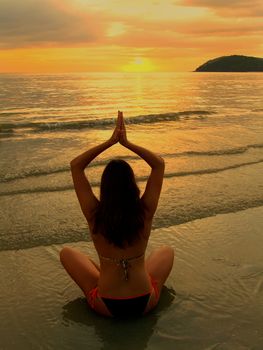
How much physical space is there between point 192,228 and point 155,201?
3117 mm

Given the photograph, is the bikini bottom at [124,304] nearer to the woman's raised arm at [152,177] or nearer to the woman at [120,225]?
the woman at [120,225]

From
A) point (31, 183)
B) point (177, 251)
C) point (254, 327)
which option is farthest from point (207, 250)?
point (31, 183)

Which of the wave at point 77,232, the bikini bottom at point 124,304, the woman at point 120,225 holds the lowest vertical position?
the wave at point 77,232

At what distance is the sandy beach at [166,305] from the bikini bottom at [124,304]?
0.09 m

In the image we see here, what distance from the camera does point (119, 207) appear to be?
12.8 feet

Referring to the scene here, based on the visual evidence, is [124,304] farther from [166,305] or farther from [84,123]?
[84,123]

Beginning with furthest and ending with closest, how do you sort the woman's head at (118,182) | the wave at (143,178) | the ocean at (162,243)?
the wave at (143,178) → the ocean at (162,243) → the woman's head at (118,182)

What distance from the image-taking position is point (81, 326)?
434 cm

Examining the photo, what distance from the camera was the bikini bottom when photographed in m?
4.27

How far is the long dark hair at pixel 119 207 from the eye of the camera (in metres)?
3.80

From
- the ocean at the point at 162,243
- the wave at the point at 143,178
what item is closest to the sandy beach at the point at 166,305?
the ocean at the point at 162,243

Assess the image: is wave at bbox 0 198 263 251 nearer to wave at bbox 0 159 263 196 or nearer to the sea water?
the sea water

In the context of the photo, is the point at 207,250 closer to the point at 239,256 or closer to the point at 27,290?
the point at 239,256

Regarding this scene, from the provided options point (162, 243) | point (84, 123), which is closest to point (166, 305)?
point (162, 243)
